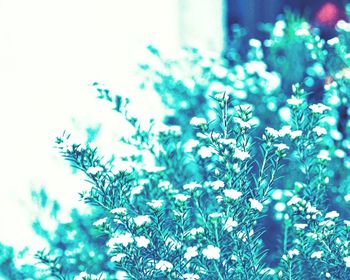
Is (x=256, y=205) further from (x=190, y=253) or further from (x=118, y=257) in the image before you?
(x=118, y=257)

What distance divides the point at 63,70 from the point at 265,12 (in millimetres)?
1232

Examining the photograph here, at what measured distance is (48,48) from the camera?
2.77m

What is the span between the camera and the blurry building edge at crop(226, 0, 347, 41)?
123 inches

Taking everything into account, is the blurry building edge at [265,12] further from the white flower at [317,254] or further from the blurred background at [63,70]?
the white flower at [317,254]

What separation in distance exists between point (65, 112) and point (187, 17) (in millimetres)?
880

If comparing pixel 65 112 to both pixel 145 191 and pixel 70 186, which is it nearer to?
pixel 70 186

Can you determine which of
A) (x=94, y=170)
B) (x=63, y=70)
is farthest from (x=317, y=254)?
(x=63, y=70)

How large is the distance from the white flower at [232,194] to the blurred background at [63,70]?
1.15 metres

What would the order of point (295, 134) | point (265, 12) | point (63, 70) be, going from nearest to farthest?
1. point (295, 134)
2. point (63, 70)
3. point (265, 12)

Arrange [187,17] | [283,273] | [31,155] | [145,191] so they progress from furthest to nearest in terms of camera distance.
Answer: [187,17], [31,155], [145,191], [283,273]

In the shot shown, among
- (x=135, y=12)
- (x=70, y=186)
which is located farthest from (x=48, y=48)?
(x=70, y=186)

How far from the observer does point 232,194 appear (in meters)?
1.47

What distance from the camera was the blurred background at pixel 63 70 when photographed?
2701mm

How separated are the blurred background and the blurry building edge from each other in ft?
0.22
